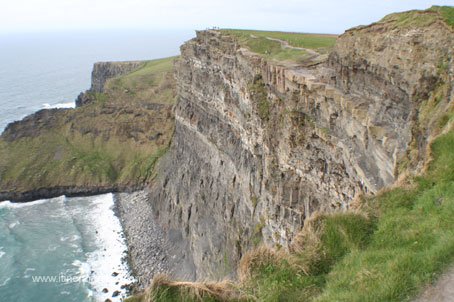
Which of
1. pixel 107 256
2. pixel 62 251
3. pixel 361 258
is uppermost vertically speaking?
pixel 361 258

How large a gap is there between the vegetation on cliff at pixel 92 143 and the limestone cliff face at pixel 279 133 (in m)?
23.2

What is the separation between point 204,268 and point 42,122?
67087 millimetres

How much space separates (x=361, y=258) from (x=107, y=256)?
53877 millimetres

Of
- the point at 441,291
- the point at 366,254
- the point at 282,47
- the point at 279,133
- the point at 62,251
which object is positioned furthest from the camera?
the point at 62,251

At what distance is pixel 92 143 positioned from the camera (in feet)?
308

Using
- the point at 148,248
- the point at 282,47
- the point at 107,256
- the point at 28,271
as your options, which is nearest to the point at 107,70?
the point at 107,256

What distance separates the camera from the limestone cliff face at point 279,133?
63.8 feet

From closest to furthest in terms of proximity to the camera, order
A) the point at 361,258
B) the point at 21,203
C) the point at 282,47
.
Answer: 1. the point at 361,258
2. the point at 282,47
3. the point at 21,203

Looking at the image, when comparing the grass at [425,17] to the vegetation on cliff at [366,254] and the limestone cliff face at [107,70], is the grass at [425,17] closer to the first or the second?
the vegetation on cliff at [366,254]

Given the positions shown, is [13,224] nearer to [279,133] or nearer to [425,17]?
[279,133]

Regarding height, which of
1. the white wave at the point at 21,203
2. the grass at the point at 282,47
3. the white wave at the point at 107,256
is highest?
the grass at the point at 282,47

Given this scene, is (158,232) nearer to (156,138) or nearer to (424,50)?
(156,138)

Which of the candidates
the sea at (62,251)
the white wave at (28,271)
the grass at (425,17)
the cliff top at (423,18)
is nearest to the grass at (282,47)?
the cliff top at (423,18)

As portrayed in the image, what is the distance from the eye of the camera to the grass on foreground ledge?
8797 millimetres
